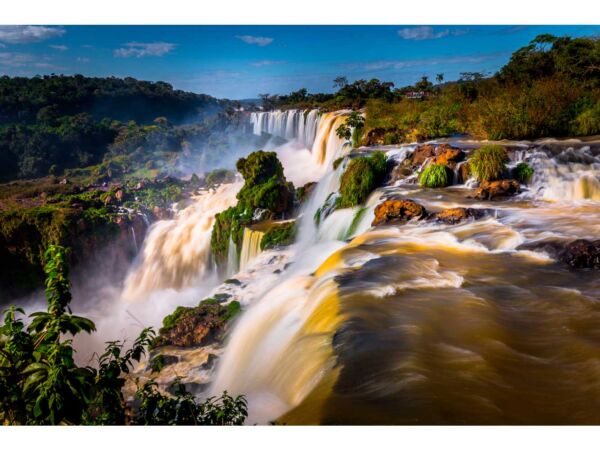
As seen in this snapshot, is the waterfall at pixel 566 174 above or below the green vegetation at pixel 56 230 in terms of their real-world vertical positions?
above

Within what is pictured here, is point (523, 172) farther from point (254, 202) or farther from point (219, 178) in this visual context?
point (219, 178)

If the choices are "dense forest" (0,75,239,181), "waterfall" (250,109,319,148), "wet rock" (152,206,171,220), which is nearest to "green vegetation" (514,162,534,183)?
"wet rock" (152,206,171,220)

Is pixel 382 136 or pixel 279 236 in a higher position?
pixel 382 136

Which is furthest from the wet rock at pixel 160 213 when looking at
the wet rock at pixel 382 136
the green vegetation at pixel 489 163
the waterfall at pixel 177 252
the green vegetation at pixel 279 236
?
the green vegetation at pixel 489 163

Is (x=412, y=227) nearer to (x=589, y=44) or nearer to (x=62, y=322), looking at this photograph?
(x=62, y=322)

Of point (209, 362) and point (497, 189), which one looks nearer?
point (209, 362)

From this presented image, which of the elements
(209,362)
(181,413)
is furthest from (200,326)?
(181,413)

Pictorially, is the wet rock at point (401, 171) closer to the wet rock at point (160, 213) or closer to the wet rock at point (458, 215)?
the wet rock at point (458, 215)
